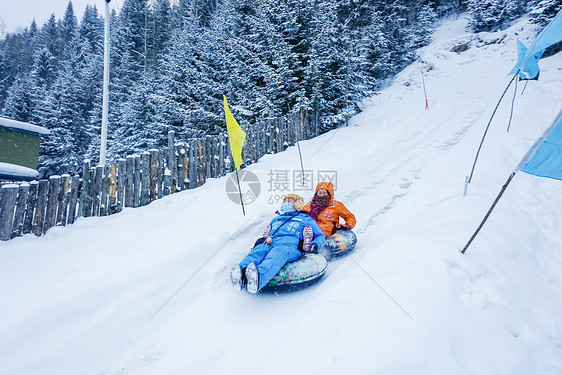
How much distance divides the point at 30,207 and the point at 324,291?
469cm

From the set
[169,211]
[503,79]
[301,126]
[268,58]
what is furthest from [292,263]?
[503,79]

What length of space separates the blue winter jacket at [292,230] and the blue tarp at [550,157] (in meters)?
2.27

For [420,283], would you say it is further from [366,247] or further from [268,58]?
[268,58]

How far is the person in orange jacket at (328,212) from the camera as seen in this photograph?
4.27 metres

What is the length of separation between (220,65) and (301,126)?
6001mm

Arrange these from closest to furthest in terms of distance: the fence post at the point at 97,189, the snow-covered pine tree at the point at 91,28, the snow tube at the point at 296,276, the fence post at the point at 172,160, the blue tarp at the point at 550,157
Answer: the blue tarp at the point at 550,157, the snow tube at the point at 296,276, the fence post at the point at 97,189, the fence post at the point at 172,160, the snow-covered pine tree at the point at 91,28

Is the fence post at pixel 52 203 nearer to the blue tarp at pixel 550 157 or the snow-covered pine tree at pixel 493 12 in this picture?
the blue tarp at pixel 550 157

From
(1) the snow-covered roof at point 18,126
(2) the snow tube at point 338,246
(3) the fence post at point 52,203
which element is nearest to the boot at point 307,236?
(2) the snow tube at point 338,246

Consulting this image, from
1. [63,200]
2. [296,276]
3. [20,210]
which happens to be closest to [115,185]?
[63,200]

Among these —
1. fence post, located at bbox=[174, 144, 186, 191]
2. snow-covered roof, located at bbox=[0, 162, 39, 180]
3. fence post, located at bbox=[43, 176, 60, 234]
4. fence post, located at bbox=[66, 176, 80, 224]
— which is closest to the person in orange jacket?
fence post, located at bbox=[174, 144, 186, 191]

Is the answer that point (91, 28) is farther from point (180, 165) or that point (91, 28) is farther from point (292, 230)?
point (292, 230)

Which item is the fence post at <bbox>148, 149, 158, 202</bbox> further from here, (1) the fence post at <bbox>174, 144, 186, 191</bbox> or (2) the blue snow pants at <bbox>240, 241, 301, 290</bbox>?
(2) the blue snow pants at <bbox>240, 241, 301, 290</bbox>

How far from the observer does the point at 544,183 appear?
4684mm

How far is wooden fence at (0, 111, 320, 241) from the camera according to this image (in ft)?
13.7
